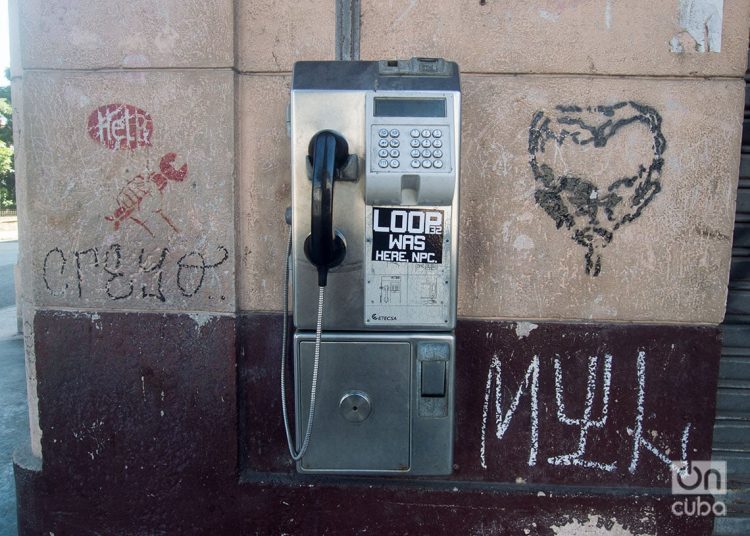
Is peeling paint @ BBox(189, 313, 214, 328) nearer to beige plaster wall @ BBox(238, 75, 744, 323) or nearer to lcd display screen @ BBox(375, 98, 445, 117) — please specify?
beige plaster wall @ BBox(238, 75, 744, 323)

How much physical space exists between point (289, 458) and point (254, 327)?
1.79 feet

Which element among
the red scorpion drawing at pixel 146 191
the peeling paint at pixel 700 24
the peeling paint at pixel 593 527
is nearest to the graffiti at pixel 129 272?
the red scorpion drawing at pixel 146 191

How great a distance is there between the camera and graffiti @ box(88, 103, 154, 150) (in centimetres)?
220

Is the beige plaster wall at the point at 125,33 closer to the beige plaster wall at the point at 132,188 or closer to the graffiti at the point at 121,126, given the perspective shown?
the beige plaster wall at the point at 132,188

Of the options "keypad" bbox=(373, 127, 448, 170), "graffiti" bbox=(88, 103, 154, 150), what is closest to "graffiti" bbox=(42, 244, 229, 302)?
"graffiti" bbox=(88, 103, 154, 150)

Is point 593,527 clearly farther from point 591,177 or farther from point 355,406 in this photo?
point 591,177

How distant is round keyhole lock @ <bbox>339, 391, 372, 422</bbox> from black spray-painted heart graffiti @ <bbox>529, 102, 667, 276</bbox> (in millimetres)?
997

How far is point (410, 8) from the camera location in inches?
86.0

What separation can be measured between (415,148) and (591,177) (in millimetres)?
883

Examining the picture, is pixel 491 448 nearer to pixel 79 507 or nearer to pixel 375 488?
pixel 375 488

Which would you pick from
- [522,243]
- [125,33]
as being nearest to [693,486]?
[522,243]

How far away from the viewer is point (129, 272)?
2.26 metres

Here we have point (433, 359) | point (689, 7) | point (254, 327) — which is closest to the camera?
point (433, 359)

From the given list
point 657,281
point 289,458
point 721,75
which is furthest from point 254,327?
point 721,75
